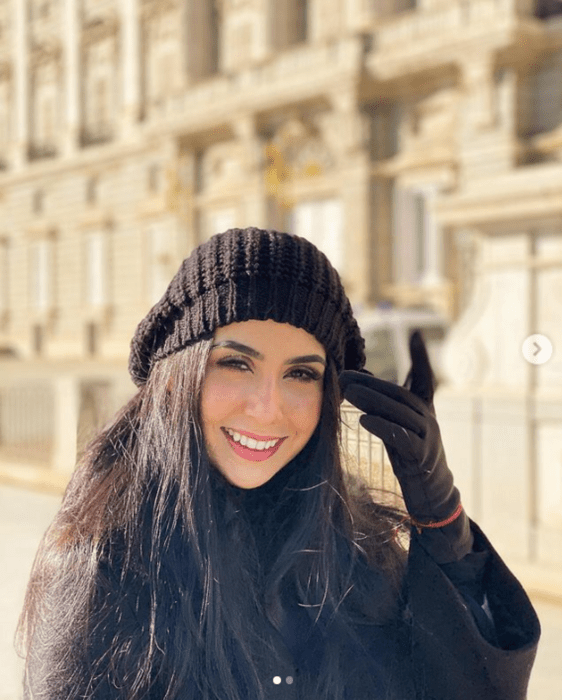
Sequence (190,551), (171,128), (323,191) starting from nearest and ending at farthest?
(190,551)
(323,191)
(171,128)

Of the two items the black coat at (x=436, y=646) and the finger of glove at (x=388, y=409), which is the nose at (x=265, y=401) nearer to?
the finger of glove at (x=388, y=409)

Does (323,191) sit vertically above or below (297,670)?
above

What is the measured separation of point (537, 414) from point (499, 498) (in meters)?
0.52

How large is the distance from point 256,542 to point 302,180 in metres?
18.2

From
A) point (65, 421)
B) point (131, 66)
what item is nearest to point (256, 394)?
point (65, 421)

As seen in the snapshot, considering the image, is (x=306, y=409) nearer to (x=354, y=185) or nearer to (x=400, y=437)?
(x=400, y=437)

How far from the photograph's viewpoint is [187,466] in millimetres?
1616

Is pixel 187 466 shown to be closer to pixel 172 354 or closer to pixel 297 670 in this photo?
pixel 172 354

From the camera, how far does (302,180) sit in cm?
1948

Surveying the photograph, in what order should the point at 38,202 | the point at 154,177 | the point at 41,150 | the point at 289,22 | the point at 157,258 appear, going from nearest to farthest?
the point at 289,22 → the point at 157,258 → the point at 154,177 → the point at 38,202 → the point at 41,150

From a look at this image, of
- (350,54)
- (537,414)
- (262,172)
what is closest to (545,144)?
(350,54)

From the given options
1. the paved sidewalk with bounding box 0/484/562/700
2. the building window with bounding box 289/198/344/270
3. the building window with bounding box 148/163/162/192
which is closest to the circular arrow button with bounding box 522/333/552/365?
the paved sidewalk with bounding box 0/484/562/700

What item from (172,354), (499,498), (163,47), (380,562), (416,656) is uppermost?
(163,47)

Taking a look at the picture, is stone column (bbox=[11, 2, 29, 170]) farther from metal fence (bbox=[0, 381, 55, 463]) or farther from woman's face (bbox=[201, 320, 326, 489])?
woman's face (bbox=[201, 320, 326, 489])
